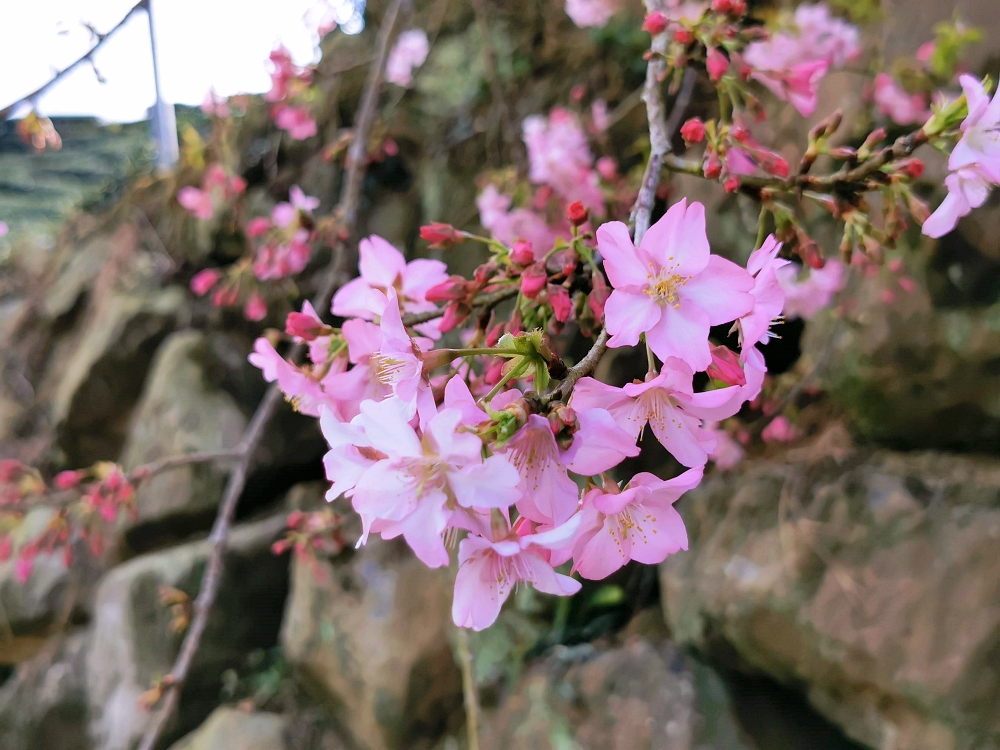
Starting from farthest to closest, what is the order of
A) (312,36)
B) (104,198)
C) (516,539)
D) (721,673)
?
1. (104,198)
2. (312,36)
3. (721,673)
4. (516,539)

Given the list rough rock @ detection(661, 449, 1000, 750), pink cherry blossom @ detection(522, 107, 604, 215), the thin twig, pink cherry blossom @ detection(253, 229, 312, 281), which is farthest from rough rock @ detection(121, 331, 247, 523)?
rough rock @ detection(661, 449, 1000, 750)

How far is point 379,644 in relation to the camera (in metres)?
1.79

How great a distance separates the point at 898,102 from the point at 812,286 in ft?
1.60

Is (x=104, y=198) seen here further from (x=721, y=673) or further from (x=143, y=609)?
(x=721, y=673)

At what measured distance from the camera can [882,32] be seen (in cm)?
157

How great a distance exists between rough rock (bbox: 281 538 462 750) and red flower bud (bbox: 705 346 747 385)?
4.82 feet

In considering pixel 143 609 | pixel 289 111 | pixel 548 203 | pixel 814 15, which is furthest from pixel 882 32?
pixel 143 609

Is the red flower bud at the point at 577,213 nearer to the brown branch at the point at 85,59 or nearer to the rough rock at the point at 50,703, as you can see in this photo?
the brown branch at the point at 85,59

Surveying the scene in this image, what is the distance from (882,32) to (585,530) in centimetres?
184

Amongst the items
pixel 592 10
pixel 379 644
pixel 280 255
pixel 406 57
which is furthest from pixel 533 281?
pixel 406 57

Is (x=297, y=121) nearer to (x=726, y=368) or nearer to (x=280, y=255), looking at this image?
(x=280, y=255)

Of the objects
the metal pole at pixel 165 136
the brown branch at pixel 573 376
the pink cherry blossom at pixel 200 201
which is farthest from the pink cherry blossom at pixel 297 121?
the brown branch at pixel 573 376

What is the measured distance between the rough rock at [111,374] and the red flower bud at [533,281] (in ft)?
8.87

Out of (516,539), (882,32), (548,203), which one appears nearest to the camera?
(516,539)
